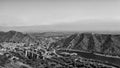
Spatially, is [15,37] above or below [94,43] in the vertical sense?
above

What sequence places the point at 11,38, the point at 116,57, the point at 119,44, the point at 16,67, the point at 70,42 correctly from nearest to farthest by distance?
the point at 16,67, the point at 116,57, the point at 119,44, the point at 70,42, the point at 11,38

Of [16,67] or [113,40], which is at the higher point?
[113,40]

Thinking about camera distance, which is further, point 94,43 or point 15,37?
point 15,37

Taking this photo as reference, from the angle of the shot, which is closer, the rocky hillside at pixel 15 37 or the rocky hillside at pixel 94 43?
the rocky hillside at pixel 94 43

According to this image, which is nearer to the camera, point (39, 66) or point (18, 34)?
point (39, 66)

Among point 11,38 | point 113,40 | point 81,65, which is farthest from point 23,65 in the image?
point 11,38

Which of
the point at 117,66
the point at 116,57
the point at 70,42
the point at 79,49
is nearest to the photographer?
the point at 117,66

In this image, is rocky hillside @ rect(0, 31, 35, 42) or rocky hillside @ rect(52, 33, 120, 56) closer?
rocky hillside @ rect(52, 33, 120, 56)

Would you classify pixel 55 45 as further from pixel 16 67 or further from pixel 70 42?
pixel 16 67
